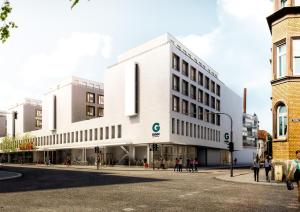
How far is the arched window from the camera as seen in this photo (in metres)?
22.7

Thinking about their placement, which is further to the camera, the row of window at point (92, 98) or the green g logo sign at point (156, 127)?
the row of window at point (92, 98)

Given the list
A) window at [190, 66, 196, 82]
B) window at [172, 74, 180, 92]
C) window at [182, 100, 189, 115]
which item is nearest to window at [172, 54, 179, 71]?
window at [172, 74, 180, 92]

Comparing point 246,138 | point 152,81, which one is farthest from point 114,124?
point 246,138

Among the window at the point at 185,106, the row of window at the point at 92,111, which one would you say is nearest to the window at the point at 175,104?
the window at the point at 185,106

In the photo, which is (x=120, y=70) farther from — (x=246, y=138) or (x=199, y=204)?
(x=246, y=138)

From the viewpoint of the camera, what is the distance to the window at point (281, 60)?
2322 cm

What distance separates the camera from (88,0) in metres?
6.49

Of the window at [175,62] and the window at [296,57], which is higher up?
the window at [175,62]

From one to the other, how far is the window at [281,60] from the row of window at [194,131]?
30.5 meters

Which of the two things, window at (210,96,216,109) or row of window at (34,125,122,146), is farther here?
window at (210,96,216,109)

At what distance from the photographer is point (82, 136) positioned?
237ft

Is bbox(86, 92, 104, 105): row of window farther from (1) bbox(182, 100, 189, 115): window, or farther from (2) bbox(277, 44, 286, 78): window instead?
(2) bbox(277, 44, 286, 78): window

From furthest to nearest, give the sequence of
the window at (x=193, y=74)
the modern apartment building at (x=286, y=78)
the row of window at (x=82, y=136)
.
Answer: the row of window at (x=82, y=136) → the window at (x=193, y=74) → the modern apartment building at (x=286, y=78)

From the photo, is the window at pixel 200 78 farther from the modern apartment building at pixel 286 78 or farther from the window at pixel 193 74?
the modern apartment building at pixel 286 78
